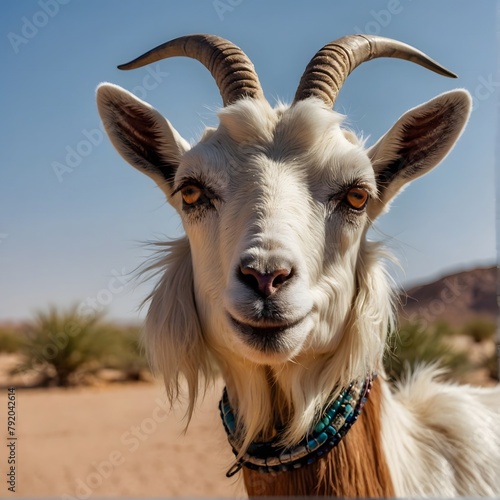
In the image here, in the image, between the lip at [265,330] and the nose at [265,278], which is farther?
the lip at [265,330]

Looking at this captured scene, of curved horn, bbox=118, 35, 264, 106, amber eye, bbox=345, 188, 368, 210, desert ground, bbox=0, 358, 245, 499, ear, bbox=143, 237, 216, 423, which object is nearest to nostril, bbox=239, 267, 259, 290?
ear, bbox=143, 237, 216, 423

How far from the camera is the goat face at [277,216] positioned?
2500 millimetres

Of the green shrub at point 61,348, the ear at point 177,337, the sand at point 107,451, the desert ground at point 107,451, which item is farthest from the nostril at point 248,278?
the green shrub at point 61,348

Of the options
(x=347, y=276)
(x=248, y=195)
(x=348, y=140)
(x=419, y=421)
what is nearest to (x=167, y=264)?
(x=248, y=195)

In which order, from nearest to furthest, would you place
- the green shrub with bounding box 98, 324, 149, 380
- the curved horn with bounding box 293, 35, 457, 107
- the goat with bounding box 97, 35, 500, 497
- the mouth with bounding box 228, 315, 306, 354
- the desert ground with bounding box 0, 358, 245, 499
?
the mouth with bounding box 228, 315, 306, 354, the goat with bounding box 97, 35, 500, 497, the curved horn with bounding box 293, 35, 457, 107, the desert ground with bounding box 0, 358, 245, 499, the green shrub with bounding box 98, 324, 149, 380

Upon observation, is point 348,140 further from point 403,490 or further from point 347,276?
point 403,490

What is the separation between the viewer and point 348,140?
3.29 m

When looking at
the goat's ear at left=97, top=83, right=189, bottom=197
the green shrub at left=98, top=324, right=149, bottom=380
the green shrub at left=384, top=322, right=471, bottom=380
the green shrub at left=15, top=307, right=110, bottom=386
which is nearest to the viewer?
the goat's ear at left=97, top=83, right=189, bottom=197

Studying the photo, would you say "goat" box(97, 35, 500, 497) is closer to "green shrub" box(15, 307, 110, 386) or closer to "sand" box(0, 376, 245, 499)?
"sand" box(0, 376, 245, 499)

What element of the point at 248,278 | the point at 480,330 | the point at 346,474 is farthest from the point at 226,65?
the point at 480,330
